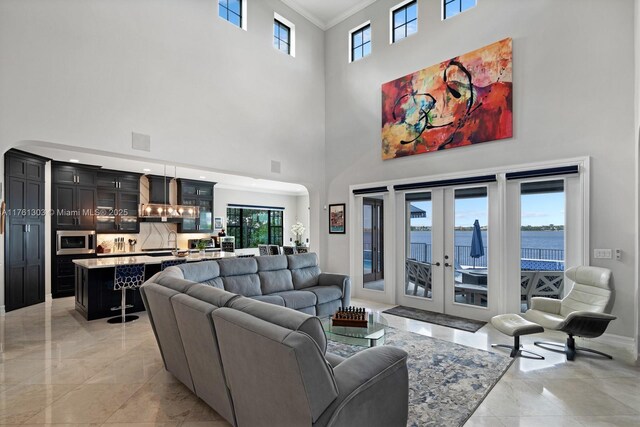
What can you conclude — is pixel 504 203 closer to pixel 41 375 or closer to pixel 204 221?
pixel 41 375

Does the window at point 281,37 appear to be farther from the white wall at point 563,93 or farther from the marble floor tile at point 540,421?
the marble floor tile at point 540,421

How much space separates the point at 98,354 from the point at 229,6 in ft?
19.8

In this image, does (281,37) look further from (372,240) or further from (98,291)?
(98,291)

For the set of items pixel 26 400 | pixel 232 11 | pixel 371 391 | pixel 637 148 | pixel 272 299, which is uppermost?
pixel 232 11

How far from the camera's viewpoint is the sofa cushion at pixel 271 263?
16.9 feet

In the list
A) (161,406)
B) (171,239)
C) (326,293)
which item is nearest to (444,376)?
(326,293)

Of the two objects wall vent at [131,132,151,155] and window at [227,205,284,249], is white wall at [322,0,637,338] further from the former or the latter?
window at [227,205,284,249]

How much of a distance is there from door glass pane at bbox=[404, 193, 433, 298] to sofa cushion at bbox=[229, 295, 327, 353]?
4434 millimetres

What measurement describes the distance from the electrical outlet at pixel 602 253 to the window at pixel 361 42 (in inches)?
209

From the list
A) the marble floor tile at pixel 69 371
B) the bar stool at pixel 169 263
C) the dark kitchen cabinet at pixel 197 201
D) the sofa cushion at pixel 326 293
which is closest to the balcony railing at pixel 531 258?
the sofa cushion at pixel 326 293

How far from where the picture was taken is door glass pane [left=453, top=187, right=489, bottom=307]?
17.0ft

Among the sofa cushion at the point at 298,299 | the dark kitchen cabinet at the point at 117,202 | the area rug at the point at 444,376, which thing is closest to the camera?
the area rug at the point at 444,376

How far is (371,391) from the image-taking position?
1792mm

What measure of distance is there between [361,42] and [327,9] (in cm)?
105
